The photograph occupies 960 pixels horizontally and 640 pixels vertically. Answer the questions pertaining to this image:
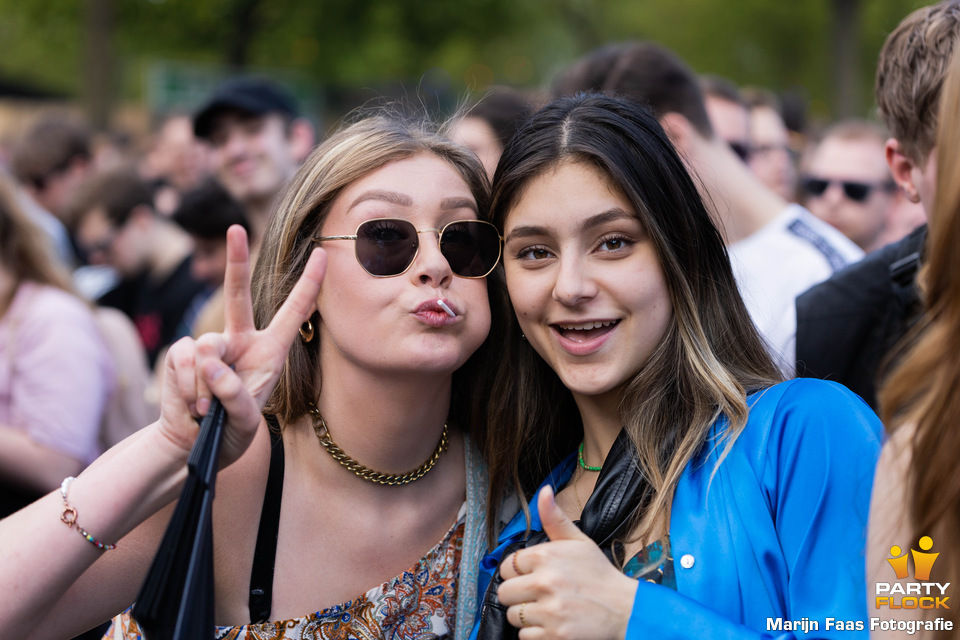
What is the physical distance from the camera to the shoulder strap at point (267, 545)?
2.39 m

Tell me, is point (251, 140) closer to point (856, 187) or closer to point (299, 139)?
point (299, 139)

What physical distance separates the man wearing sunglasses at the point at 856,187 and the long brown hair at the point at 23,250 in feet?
14.1

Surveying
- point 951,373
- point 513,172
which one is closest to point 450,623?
point 513,172

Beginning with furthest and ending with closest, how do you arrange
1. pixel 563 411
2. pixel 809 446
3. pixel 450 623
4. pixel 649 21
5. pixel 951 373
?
pixel 649 21 < pixel 563 411 < pixel 450 623 < pixel 809 446 < pixel 951 373

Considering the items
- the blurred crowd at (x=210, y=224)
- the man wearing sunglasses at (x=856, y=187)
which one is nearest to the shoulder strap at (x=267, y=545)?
the blurred crowd at (x=210, y=224)

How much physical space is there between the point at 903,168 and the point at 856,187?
2.96 metres

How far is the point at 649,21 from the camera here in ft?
94.7

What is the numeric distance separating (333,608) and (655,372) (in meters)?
1.07

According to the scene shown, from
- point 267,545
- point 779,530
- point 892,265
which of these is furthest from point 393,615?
point 892,265

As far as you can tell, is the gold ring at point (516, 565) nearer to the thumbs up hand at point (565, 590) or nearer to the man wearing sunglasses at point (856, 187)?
the thumbs up hand at point (565, 590)

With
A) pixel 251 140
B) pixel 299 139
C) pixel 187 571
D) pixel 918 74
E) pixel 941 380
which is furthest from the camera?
pixel 299 139

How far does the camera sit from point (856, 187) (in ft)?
18.0

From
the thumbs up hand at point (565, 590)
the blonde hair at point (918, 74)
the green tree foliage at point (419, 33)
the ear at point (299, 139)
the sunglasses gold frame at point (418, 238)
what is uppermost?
the green tree foliage at point (419, 33)

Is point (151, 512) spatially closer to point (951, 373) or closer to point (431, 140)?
point (431, 140)
